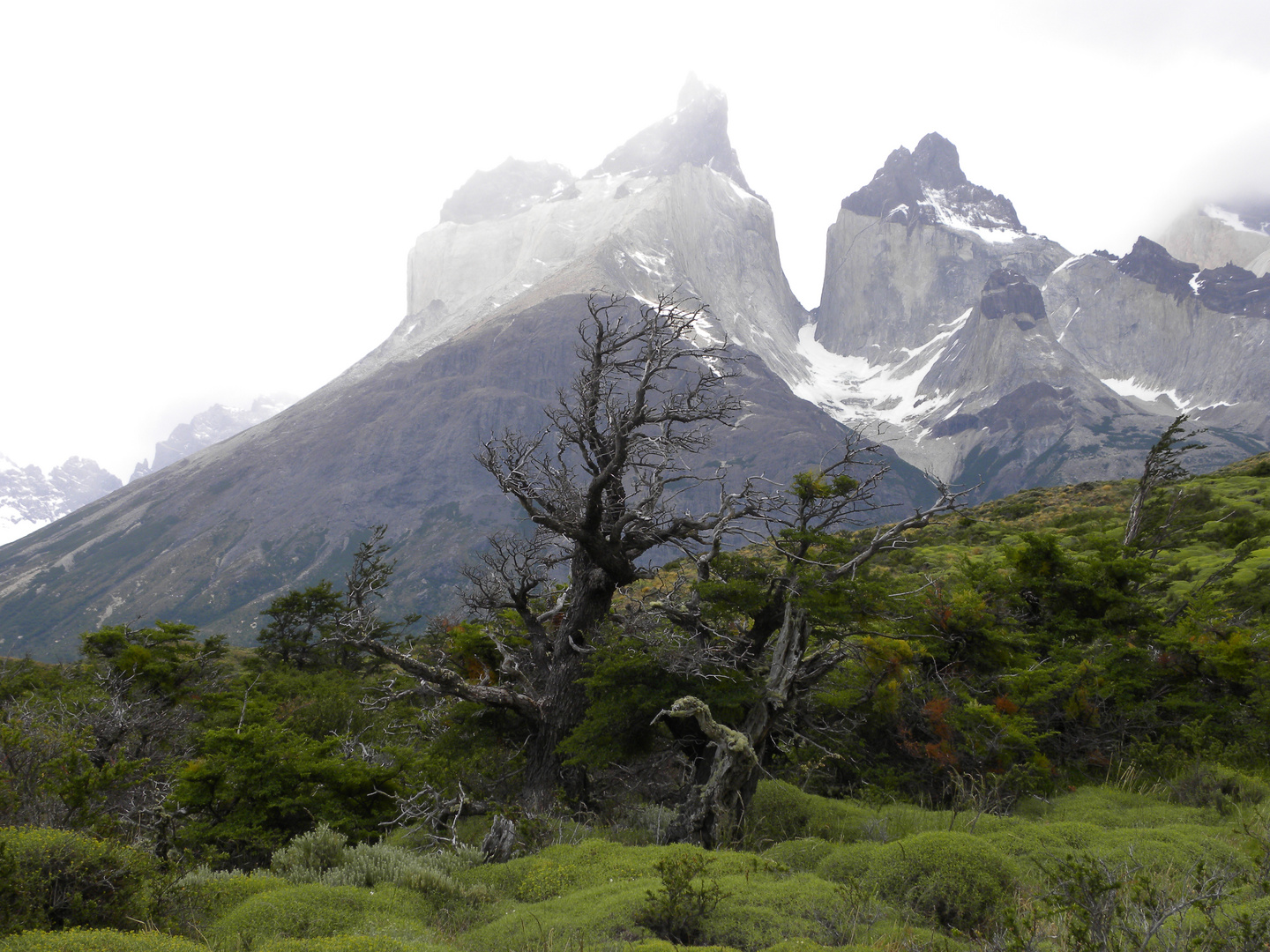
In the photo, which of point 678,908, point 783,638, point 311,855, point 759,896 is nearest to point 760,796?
point 783,638

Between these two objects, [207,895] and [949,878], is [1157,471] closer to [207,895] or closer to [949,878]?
[949,878]

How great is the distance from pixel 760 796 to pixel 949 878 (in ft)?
12.5

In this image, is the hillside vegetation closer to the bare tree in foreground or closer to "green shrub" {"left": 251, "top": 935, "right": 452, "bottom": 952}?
"green shrub" {"left": 251, "top": 935, "right": 452, "bottom": 952}

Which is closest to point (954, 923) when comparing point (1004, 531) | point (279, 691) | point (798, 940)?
point (798, 940)

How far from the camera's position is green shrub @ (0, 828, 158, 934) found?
4.87 metres

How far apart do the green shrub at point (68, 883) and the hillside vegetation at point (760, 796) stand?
0.02 metres

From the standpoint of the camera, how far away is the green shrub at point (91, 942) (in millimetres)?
4176

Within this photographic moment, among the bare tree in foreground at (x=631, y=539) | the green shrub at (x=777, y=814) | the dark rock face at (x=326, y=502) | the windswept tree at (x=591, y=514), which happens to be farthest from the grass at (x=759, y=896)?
the dark rock face at (x=326, y=502)

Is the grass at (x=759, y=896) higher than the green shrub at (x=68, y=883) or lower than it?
lower

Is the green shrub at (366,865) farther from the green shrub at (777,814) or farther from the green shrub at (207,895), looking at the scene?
the green shrub at (777,814)

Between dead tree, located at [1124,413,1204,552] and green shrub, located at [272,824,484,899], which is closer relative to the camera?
green shrub, located at [272,824,484,899]

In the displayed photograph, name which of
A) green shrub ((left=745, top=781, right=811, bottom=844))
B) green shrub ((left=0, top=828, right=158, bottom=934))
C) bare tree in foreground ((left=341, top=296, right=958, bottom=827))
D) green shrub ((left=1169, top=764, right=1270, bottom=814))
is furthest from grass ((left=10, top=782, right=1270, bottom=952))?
bare tree in foreground ((left=341, top=296, right=958, bottom=827))

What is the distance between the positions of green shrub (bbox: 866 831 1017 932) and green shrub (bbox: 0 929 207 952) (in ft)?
18.7

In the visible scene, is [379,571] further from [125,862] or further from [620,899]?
[620,899]
